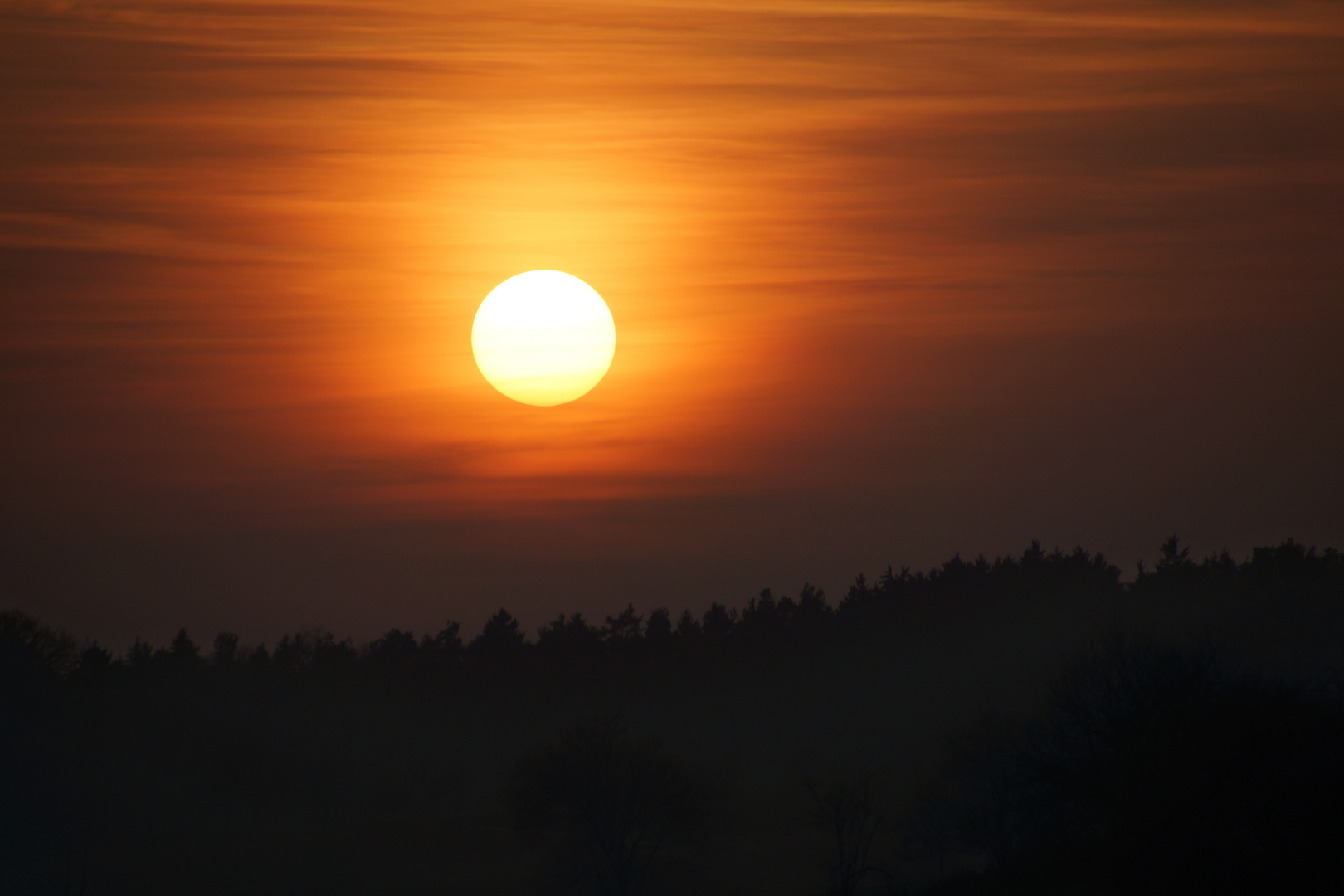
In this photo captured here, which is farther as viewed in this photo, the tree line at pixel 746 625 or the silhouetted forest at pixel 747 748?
the tree line at pixel 746 625

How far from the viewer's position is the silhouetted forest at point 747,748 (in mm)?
40438

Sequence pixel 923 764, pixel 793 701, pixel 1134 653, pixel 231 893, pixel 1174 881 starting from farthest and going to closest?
pixel 793 701
pixel 923 764
pixel 231 893
pixel 1134 653
pixel 1174 881

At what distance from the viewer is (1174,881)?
122ft

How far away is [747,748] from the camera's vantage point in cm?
16200

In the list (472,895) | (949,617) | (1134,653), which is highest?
(949,617)

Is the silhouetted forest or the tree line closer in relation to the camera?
the silhouetted forest

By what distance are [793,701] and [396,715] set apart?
51152 millimetres

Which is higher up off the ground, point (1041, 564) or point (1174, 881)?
point (1041, 564)

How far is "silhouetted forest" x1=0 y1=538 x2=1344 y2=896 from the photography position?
40438 millimetres

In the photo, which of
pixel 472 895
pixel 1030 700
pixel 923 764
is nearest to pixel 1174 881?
pixel 472 895

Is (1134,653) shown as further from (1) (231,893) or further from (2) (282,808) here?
(2) (282,808)

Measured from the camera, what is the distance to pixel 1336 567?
15612 cm

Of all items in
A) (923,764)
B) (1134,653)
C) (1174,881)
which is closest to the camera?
(1174,881)

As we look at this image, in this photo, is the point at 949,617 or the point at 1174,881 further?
the point at 949,617
